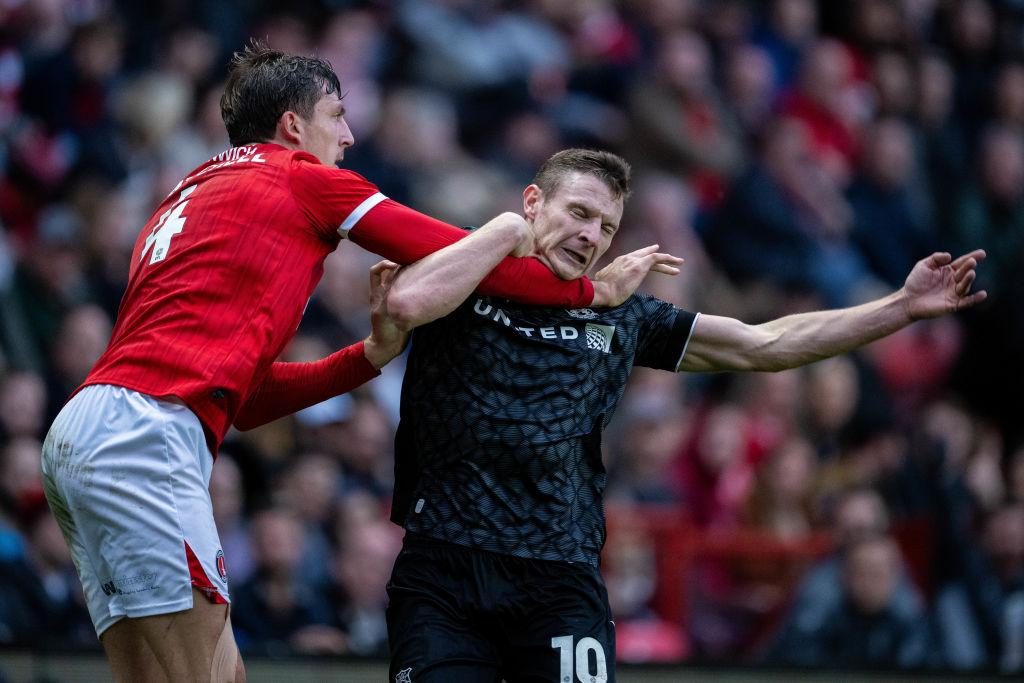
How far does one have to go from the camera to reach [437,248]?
14.0 ft

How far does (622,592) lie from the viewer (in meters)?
8.19

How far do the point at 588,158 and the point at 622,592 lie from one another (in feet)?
13.7

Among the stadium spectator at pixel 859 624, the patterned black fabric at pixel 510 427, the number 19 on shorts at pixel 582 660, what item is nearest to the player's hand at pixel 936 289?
the patterned black fabric at pixel 510 427

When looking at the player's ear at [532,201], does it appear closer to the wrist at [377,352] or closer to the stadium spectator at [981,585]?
the wrist at [377,352]

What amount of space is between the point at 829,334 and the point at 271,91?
208 centimetres

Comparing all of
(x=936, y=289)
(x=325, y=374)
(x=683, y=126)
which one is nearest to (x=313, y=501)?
(x=325, y=374)

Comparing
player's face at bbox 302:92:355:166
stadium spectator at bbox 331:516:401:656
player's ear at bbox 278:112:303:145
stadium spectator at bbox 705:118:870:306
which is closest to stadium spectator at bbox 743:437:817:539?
stadium spectator at bbox 705:118:870:306

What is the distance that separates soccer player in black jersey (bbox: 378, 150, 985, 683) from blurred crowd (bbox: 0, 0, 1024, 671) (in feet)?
7.94

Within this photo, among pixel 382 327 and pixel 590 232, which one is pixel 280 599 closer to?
pixel 382 327

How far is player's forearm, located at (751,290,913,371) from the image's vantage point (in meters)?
4.80

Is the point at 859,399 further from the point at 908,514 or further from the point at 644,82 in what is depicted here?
the point at 644,82

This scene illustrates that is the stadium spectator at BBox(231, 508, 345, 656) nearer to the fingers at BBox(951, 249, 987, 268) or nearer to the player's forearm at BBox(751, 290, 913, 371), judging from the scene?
the player's forearm at BBox(751, 290, 913, 371)

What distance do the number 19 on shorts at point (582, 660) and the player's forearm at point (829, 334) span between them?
123 cm

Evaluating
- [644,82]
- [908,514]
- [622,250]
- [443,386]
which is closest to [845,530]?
[908,514]
